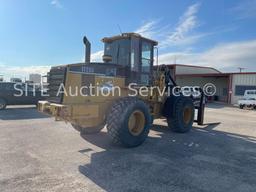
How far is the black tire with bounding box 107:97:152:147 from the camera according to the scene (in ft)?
18.9

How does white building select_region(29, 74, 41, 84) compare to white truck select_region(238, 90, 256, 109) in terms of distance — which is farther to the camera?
white truck select_region(238, 90, 256, 109)

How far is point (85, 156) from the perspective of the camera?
17.8 ft

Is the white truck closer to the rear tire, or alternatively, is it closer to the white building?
the white building

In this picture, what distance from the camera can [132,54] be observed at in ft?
22.3

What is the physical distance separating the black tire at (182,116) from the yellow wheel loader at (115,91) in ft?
0.11

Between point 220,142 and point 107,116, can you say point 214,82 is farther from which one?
point 107,116

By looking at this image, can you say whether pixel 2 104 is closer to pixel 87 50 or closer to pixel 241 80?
pixel 87 50

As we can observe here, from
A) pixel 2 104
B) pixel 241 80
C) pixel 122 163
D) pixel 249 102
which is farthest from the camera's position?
pixel 241 80

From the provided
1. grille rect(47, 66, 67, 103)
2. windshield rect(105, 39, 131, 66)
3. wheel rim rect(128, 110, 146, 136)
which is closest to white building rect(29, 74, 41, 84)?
windshield rect(105, 39, 131, 66)

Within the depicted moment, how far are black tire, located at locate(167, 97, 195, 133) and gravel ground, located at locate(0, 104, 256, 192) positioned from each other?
47 cm

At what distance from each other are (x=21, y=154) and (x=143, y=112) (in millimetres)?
3154

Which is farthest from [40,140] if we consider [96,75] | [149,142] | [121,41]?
[121,41]

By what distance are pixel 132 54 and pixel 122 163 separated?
3.18 metres

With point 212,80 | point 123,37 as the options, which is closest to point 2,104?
point 123,37
